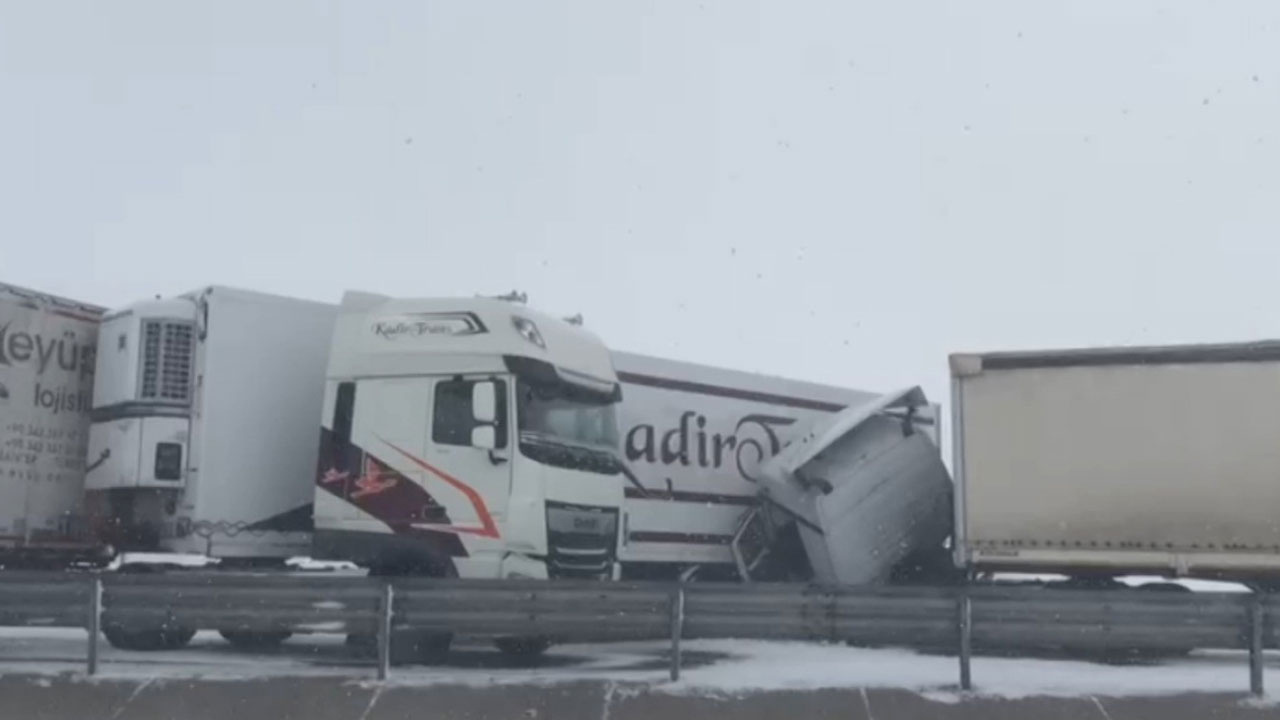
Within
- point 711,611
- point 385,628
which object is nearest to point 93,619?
point 385,628

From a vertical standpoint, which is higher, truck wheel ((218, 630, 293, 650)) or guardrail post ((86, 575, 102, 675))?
guardrail post ((86, 575, 102, 675))

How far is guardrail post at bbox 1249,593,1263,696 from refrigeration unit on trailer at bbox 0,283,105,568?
11217 mm

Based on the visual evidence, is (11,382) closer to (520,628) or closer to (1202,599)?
(520,628)

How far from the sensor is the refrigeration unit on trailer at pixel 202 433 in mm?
14617

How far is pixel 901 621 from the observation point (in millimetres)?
12953

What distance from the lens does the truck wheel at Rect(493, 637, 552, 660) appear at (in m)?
14.9

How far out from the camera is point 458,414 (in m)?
14.3

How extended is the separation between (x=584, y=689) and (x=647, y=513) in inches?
309

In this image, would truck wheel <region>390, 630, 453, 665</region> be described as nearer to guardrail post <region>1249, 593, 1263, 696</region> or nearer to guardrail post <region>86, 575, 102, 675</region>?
guardrail post <region>86, 575, 102, 675</region>

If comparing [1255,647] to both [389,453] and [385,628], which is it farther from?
[389,453]

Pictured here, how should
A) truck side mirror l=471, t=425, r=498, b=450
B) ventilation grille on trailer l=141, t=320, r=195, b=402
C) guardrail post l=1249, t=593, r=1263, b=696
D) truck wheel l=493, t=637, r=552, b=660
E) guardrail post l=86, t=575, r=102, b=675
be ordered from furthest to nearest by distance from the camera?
truck wheel l=493, t=637, r=552, b=660 → ventilation grille on trailer l=141, t=320, r=195, b=402 → truck side mirror l=471, t=425, r=498, b=450 → guardrail post l=86, t=575, r=102, b=675 → guardrail post l=1249, t=593, r=1263, b=696

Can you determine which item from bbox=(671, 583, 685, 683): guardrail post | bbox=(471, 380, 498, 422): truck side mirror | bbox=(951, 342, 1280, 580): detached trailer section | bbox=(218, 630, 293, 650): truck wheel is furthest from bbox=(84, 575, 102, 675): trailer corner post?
bbox=(951, 342, 1280, 580): detached trailer section

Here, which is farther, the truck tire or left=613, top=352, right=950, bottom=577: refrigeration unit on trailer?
left=613, top=352, right=950, bottom=577: refrigeration unit on trailer

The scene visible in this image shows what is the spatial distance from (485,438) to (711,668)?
3.06 meters
